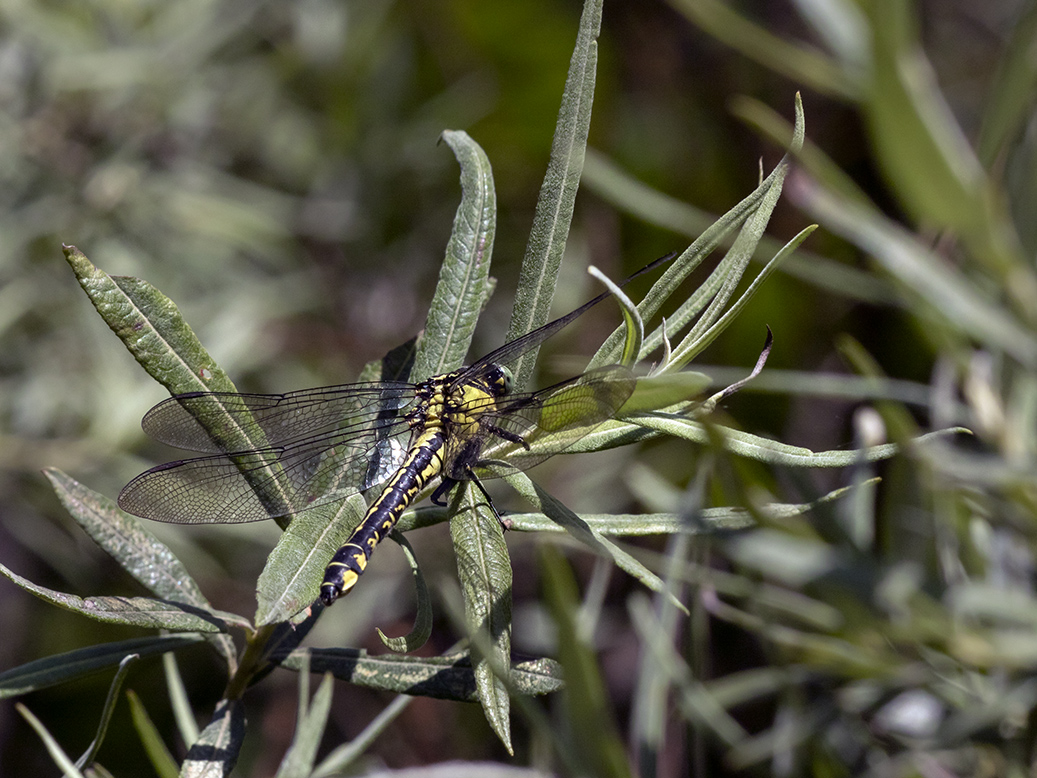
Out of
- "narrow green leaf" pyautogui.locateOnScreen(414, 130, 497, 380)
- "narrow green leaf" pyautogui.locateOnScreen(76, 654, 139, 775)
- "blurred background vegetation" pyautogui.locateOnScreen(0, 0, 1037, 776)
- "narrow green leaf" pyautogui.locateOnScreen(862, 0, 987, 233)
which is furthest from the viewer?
"blurred background vegetation" pyautogui.locateOnScreen(0, 0, 1037, 776)

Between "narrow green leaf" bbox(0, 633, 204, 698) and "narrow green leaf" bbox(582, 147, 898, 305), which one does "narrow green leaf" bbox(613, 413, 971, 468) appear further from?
"narrow green leaf" bbox(0, 633, 204, 698)

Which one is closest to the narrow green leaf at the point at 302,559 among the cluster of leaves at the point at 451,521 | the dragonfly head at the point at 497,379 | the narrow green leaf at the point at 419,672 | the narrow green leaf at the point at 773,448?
the cluster of leaves at the point at 451,521

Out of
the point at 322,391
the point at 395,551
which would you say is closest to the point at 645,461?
the point at 395,551

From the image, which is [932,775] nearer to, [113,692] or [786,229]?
[113,692]

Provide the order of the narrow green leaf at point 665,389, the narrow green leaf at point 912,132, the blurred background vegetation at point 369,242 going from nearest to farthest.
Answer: the narrow green leaf at point 912,132 → the narrow green leaf at point 665,389 → the blurred background vegetation at point 369,242

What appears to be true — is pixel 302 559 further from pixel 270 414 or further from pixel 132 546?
pixel 270 414

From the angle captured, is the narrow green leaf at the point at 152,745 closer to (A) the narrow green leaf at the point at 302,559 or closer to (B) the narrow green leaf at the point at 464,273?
(A) the narrow green leaf at the point at 302,559

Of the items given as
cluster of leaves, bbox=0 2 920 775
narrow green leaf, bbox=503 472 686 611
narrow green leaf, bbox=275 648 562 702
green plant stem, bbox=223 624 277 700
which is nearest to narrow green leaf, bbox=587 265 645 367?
cluster of leaves, bbox=0 2 920 775
